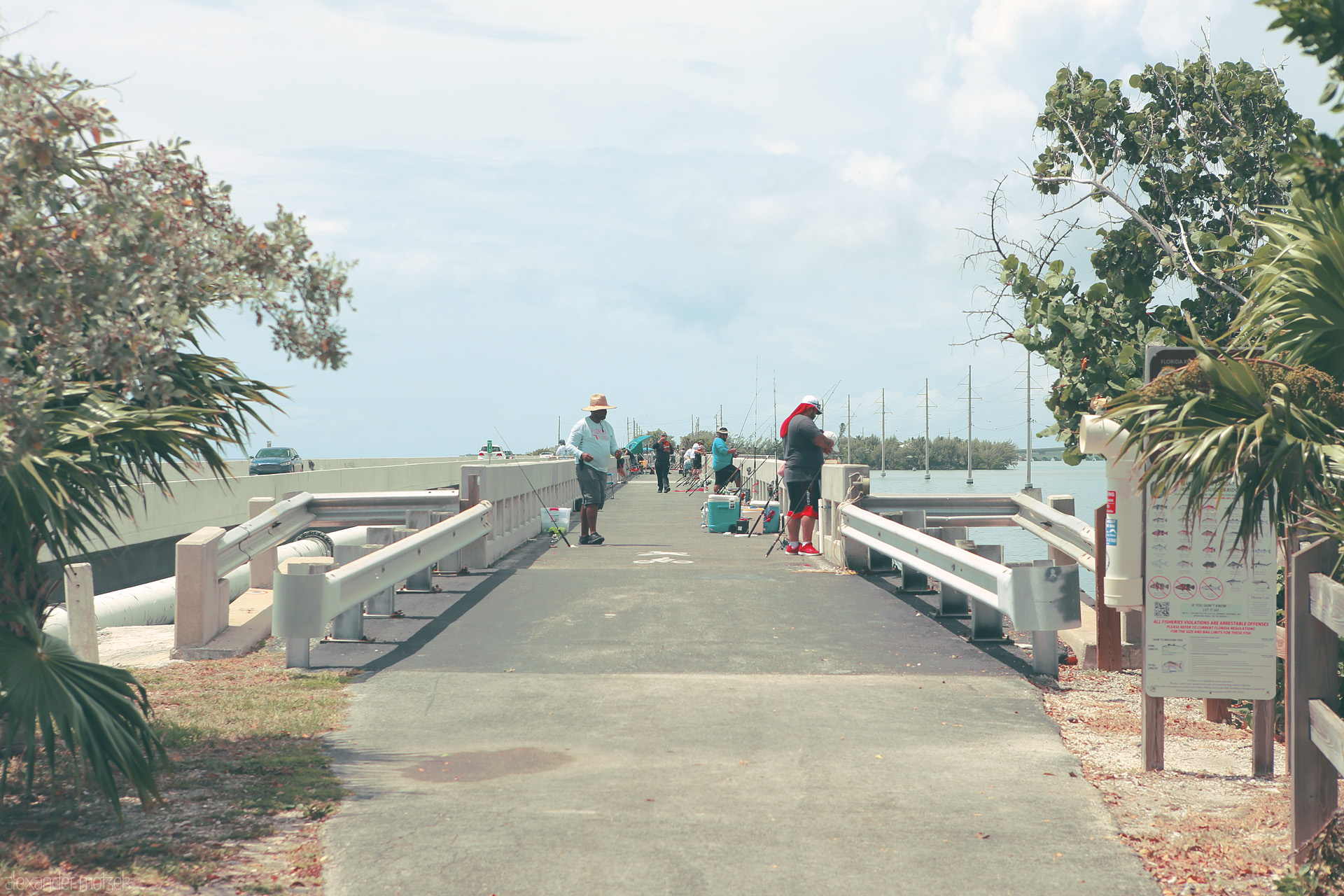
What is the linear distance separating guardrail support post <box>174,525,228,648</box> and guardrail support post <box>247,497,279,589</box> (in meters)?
1.81

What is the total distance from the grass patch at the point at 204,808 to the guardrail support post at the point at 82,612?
1144 mm

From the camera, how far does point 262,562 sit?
11695 mm

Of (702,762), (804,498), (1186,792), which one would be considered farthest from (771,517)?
(1186,792)

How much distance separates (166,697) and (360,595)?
178cm

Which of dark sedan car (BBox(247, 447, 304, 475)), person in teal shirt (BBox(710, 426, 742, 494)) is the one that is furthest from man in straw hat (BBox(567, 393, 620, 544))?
dark sedan car (BBox(247, 447, 304, 475))

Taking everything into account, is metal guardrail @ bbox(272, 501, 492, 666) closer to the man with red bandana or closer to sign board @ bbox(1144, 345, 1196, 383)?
sign board @ bbox(1144, 345, 1196, 383)

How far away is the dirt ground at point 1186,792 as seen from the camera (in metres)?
4.63

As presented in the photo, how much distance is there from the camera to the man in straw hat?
688 inches

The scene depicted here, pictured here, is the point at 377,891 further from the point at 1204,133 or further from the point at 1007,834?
the point at 1204,133

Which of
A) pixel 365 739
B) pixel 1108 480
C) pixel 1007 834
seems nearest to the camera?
pixel 1007 834

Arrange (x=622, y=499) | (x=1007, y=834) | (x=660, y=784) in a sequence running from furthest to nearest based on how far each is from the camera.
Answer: (x=622, y=499) < (x=660, y=784) < (x=1007, y=834)

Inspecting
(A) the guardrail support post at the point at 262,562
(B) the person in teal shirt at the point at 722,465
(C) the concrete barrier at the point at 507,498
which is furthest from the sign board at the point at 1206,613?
(B) the person in teal shirt at the point at 722,465

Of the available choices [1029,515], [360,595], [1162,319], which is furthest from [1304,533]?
[1162,319]

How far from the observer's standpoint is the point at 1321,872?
14.0ft
